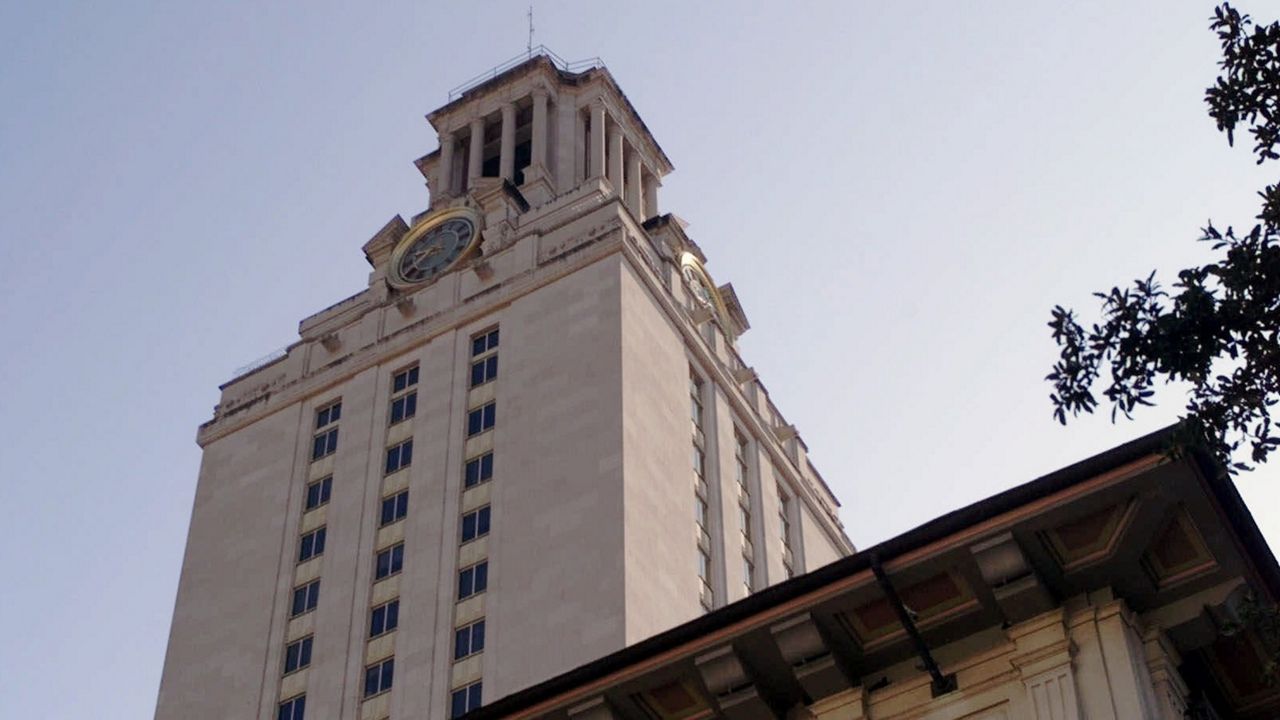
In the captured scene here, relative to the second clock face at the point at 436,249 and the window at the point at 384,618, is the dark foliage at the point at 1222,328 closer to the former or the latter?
Result: the window at the point at 384,618

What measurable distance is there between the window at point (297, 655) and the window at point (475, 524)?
7851mm

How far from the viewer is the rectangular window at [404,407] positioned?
271 ft

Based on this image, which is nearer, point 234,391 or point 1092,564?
point 1092,564

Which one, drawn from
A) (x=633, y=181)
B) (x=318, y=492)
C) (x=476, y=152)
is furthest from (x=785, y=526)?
(x=476, y=152)

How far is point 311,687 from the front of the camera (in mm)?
74375

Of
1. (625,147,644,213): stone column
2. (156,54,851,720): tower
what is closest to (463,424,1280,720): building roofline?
(156,54,851,720): tower

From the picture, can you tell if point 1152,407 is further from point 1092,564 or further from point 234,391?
point 234,391

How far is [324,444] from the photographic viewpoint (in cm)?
8506

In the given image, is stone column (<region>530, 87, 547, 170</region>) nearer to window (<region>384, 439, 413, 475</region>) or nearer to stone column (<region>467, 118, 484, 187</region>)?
stone column (<region>467, 118, 484, 187</region>)

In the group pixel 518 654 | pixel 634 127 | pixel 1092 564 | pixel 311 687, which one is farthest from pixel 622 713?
pixel 634 127

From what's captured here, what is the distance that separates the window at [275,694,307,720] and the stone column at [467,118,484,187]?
3234 cm

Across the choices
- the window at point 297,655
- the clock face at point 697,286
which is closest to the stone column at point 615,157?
the clock face at point 697,286

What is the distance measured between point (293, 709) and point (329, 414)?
16.5 metres

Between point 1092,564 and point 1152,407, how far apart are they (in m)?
4.36
